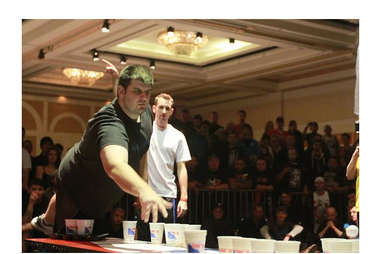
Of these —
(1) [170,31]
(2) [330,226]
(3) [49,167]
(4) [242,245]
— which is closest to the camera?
(4) [242,245]

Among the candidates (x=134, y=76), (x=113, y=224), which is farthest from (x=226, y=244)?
(x=134, y=76)

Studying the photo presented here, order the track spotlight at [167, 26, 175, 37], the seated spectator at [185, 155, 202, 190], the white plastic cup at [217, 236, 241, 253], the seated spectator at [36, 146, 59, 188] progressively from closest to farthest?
the white plastic cup at [217, 236, 241, 253] < the seated spectator at [36, 146, 59, 188] < the seated spectator at [185, 155, 202, 190] < the track spotlight at [167, 26, 175, 37]

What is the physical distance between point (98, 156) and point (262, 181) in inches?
167

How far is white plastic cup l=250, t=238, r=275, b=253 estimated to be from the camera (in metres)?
1.96

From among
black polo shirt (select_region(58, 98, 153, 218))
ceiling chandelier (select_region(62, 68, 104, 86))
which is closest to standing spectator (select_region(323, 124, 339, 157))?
ceiling chandelier (select_region(62, 68, 104, 86))

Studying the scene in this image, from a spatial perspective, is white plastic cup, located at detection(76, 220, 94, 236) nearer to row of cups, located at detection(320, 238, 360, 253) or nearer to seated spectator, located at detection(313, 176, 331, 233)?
row of cups, located at detection(320, 238, 360, 253)

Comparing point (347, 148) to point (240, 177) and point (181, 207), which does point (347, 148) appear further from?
point (181, 207)

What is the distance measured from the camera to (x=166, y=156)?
3.04m

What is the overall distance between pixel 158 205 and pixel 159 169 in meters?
0.67

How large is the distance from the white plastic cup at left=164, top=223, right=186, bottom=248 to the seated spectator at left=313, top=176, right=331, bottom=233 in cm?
427

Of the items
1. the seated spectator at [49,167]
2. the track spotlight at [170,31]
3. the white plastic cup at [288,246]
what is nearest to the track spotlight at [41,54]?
the track spotlight at [170,31]

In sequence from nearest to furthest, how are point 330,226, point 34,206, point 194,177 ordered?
point 34,206
point 194,177
point 330,226

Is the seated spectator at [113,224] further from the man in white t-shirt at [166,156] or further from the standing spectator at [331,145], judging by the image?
the standing spectator at [331,145]
